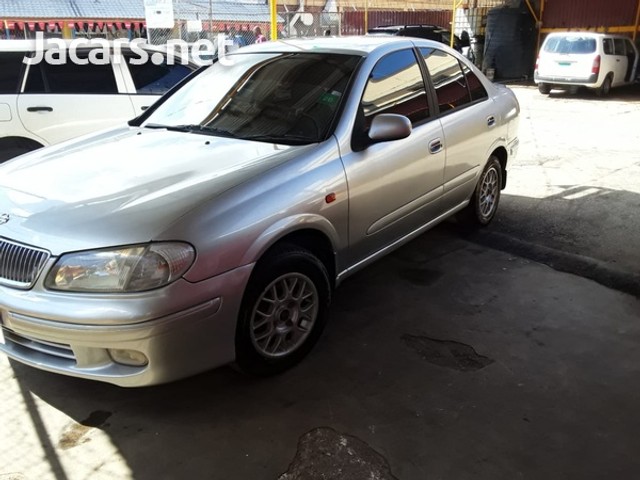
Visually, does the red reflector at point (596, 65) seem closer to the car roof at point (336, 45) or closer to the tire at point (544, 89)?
the tire at point (544, 89)

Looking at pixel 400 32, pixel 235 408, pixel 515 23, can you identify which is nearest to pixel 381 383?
pixel 235 408

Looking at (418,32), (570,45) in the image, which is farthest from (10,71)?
(418,32)

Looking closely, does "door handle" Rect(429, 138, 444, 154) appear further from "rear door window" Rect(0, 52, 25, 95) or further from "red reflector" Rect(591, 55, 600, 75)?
"red reflector" Rect(591, 55, 600, 75)

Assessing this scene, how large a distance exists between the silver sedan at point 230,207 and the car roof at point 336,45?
0.09ft

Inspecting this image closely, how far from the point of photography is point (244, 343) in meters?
2.81

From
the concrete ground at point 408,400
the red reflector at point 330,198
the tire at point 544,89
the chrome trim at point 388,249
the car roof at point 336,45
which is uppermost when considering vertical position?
the car roof at point 336,45

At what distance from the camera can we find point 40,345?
270cm

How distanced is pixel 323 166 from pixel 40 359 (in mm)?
1698

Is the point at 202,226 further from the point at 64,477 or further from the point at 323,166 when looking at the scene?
the point at 64,477

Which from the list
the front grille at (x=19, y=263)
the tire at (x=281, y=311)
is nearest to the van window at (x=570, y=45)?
the tire at (x=281, y=311)

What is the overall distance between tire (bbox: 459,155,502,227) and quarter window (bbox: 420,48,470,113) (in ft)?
2.48

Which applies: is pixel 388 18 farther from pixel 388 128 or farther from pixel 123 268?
pixel 123 268

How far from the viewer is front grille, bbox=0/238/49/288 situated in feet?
8.35

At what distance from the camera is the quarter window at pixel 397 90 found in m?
3.63
